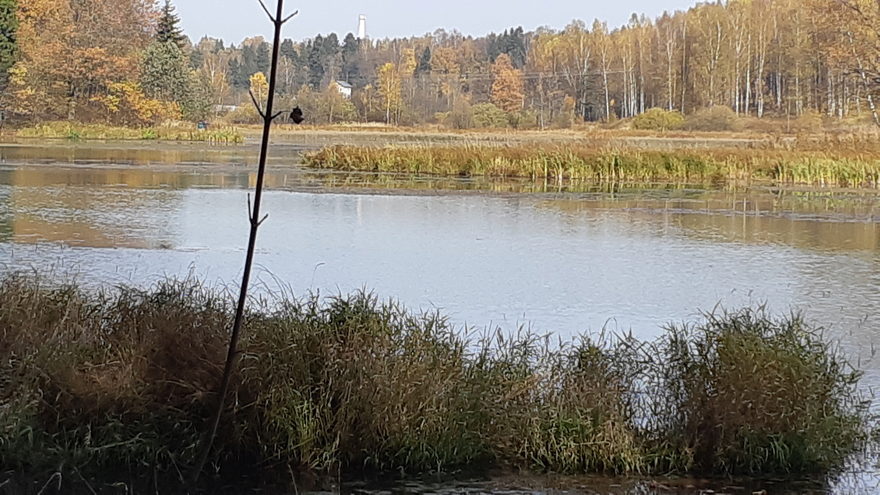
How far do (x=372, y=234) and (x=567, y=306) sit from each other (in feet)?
17.4

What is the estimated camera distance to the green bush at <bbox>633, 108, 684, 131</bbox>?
65.7 m

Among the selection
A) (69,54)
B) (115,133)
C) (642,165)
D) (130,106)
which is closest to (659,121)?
(130,106)

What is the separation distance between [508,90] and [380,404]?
9229 cm

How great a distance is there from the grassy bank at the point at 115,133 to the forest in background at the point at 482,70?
281 centimetres

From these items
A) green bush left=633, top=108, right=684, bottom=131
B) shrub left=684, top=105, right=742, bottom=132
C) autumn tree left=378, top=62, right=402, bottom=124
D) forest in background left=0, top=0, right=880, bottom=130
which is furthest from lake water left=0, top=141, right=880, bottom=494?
autumn tree left=378, top=62, right=402, bottom=124

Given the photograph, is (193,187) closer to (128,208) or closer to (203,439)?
(128,208)

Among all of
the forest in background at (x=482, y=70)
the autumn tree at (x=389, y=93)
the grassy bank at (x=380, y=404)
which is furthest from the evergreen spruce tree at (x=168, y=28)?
the grassy bank at (x=380, y=404)

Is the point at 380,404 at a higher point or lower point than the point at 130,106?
lower

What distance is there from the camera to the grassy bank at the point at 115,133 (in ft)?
159

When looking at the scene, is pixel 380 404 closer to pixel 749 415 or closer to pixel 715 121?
pixel 749 415

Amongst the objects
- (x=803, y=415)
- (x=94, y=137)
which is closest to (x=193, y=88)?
(x=94, y=137)

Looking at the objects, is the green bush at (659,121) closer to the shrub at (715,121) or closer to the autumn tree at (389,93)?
the shrub at (715,121)

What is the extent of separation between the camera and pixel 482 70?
11344 centimetres

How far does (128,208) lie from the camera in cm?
1645
